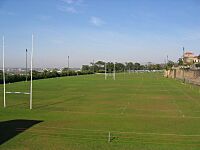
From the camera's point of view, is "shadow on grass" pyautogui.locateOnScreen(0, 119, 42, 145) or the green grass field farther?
"shadow on grass" pyautogui.locateOnScreen(0, 119, 42, 145)

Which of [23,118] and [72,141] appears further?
[23,118]

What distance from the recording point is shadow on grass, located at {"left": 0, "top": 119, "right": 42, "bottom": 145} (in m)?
14.1

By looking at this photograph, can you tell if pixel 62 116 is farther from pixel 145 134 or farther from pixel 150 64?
pixel 150 64

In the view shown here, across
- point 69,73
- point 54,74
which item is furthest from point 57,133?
point 69,73

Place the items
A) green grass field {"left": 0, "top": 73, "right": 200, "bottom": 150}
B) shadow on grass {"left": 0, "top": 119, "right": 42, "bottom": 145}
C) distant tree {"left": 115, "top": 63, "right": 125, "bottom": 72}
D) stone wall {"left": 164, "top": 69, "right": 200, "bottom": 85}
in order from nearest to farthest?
green grass field {"left": 0, "top": 73, "right": 200, "bottom": 150}
shadow on grass {"left": 0, "top": 119, "right": 42, "bottom": 145}
stone wall {"left": 164, "top": 69, "right": 200, "bottom": 85}
distant tree {"left": 115, "top": 63, "right": 125, "bottom": 72}

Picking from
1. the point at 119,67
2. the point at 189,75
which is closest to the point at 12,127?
the point at 189,75

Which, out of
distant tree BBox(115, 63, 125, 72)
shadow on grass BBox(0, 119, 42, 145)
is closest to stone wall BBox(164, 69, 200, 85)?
shadow on grass BBox(0, 119, 42, 145)

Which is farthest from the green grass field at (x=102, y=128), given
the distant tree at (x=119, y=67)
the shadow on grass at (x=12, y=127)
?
the distant tree at (x=119, y=67)

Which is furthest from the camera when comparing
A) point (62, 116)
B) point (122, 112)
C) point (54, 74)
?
point (54, 74)

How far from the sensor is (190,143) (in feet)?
42.4

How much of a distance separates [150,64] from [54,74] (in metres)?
116

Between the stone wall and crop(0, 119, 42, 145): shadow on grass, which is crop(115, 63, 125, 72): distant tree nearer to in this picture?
the stone wall

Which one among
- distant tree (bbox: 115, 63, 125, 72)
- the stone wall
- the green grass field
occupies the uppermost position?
distant tree (bbox: 115, 63, 125, 72)

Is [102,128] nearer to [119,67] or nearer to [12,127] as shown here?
[12,127]
